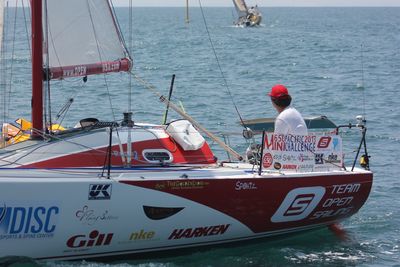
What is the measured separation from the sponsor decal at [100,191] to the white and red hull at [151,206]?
1 cm

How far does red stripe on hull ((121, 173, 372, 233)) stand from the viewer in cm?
1065

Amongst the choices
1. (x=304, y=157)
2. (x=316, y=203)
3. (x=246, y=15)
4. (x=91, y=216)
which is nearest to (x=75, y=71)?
(x=91, y=216)

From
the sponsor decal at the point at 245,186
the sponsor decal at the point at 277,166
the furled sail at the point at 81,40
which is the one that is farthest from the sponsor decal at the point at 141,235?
the furled sail at the point at 81,40

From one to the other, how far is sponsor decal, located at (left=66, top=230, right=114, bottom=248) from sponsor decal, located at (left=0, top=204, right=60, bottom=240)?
29 cm

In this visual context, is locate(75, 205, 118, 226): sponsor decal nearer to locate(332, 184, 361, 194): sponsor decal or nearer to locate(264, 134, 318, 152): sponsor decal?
locate(264, 134, 318, 152): sponsor decal

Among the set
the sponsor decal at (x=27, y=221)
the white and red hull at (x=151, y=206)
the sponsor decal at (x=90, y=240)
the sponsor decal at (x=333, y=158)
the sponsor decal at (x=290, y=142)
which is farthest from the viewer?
the sponsor decal at (x=333, y=158)

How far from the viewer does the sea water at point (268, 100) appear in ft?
37.7

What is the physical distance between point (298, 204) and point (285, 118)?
1.11 m

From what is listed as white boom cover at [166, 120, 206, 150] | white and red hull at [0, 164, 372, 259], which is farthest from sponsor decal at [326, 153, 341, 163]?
white boom cover at [166, 120, 206, 150]

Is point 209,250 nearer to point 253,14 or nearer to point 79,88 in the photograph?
point 79,88

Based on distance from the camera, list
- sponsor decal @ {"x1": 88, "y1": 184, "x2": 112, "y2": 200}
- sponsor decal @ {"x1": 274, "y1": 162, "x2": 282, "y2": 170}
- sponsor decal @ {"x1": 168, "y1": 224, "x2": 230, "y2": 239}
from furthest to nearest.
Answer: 1. sponsor decal @ {"x1": 274, "y1": 162, "x2": 282, "y2": 170}
2. sponsor decal @ {"x1": 168, "y1": 224, "x2": 230, "y2": 239}
3. sponsor decal @ {"x1": 88, "y1": 184, "x2": 112, "y2": 200}

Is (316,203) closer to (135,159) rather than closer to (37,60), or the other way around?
(135,159)

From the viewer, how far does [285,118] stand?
37.4 feet

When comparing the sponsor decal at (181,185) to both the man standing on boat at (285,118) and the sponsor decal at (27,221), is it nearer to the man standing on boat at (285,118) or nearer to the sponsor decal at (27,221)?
the sponsor decal at (27,221)
